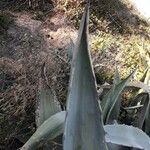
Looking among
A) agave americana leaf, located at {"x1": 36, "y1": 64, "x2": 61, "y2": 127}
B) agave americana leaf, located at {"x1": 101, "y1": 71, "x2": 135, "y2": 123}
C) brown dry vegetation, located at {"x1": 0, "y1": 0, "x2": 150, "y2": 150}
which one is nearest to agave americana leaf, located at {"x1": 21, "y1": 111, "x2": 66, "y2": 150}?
agave americana leaf, located at {"x1": 36, "y1": 64, "x2": 61, "y2": 127}

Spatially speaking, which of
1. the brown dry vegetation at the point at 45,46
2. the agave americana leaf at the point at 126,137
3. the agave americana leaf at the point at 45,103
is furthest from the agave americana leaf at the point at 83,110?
the brown dry vegetation at the point at 45,46

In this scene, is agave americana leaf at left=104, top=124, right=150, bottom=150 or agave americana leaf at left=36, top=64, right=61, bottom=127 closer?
agave americana leaf at left=104, top=124, right=150, bottom=150

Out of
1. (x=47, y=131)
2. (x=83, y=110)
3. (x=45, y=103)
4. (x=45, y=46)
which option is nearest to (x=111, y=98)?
Result: (x=45, y=103)

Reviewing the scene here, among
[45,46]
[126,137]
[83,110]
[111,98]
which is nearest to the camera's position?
[83,110]

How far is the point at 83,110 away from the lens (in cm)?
114

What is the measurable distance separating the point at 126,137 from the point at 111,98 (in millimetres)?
403

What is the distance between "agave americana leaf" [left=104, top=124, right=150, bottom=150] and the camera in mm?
1373

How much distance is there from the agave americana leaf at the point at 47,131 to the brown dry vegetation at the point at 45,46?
0.53 meters

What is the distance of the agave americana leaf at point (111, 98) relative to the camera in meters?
1.75

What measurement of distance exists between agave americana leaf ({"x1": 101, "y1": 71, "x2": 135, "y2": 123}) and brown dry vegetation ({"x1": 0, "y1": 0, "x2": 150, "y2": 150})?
403mm

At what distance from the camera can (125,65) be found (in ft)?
10.1

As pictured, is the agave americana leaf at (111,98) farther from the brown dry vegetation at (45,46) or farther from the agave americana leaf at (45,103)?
the brown dry vegetation at (45,46)

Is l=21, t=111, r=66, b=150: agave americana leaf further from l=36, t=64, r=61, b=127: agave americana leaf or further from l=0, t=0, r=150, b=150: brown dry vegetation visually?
l=0, t=0, r=150, b=150: brown dry vegetation

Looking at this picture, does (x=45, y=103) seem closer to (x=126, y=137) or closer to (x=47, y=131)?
(x=47, y=131)
